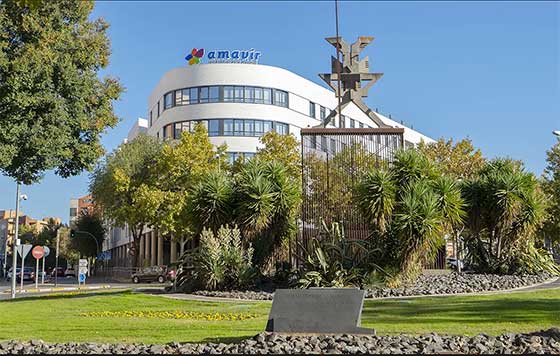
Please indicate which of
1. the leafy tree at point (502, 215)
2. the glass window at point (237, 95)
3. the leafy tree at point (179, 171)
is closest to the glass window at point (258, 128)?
the glass window at point (237, 95)

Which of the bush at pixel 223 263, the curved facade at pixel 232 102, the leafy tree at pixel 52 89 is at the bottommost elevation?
the bush at pixel 223 263

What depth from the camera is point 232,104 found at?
60719 millimetres

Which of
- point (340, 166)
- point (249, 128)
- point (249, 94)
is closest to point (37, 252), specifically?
point (340, 166)

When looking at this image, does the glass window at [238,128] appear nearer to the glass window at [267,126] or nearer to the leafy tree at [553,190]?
the glass window at [267,126]

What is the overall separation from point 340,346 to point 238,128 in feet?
173

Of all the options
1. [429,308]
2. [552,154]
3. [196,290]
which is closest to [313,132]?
[196,290]

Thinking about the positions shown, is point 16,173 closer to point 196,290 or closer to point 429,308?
point 196,290

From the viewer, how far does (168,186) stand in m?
45.1

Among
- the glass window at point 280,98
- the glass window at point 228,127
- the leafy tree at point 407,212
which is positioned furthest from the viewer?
the glass window at point 280,98

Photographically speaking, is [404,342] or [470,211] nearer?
[404,342]

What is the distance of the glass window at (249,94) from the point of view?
61.2 m

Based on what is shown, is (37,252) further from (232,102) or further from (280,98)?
(280,98)

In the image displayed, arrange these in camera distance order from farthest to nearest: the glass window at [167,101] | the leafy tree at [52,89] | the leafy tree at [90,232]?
the leafy tree at [90,232]
the glass window at [167,101]
the leafy tree at [52,89]

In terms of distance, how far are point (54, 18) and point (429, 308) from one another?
1406cm
